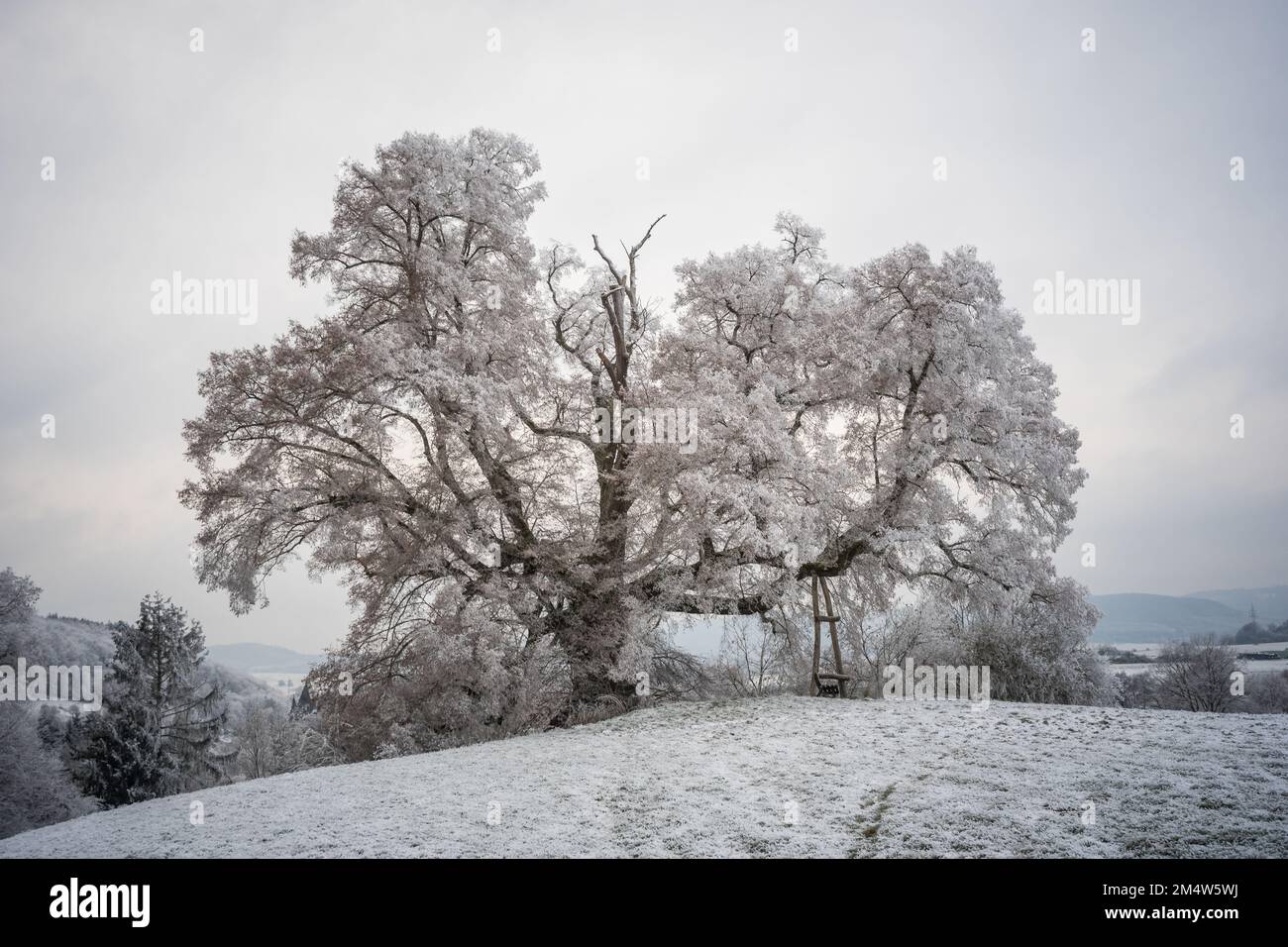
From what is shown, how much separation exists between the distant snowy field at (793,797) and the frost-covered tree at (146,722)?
811 inches

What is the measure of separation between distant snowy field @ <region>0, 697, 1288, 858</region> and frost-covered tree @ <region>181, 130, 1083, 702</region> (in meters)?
3.41

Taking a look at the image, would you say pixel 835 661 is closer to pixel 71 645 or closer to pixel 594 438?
pixel 594 438

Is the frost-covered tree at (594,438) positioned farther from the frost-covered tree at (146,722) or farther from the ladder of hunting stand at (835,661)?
the frost-covered tree at (146,722)

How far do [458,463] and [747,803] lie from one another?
10006 mm

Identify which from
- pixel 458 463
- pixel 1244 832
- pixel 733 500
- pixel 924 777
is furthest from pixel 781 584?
pixel 1244 832

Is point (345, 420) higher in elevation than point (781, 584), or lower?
higher

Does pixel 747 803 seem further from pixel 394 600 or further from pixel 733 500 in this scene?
pixel 394 600

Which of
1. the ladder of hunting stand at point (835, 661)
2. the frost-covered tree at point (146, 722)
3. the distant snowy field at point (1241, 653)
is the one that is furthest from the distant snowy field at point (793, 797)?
the frost-covered tree at point (146, 722)

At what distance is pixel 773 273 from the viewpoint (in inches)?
608

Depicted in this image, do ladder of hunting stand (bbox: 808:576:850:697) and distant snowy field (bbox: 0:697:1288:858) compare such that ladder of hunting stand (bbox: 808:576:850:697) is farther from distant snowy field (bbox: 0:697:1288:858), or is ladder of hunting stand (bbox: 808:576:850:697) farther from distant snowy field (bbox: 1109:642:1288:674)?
distant snowy field (bbox: 1109:642:1288:674)

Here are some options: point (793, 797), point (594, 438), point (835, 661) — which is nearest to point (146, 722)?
point (594, 438)

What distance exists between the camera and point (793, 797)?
8266 mm

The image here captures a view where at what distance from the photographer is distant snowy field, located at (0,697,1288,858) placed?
655 cm
